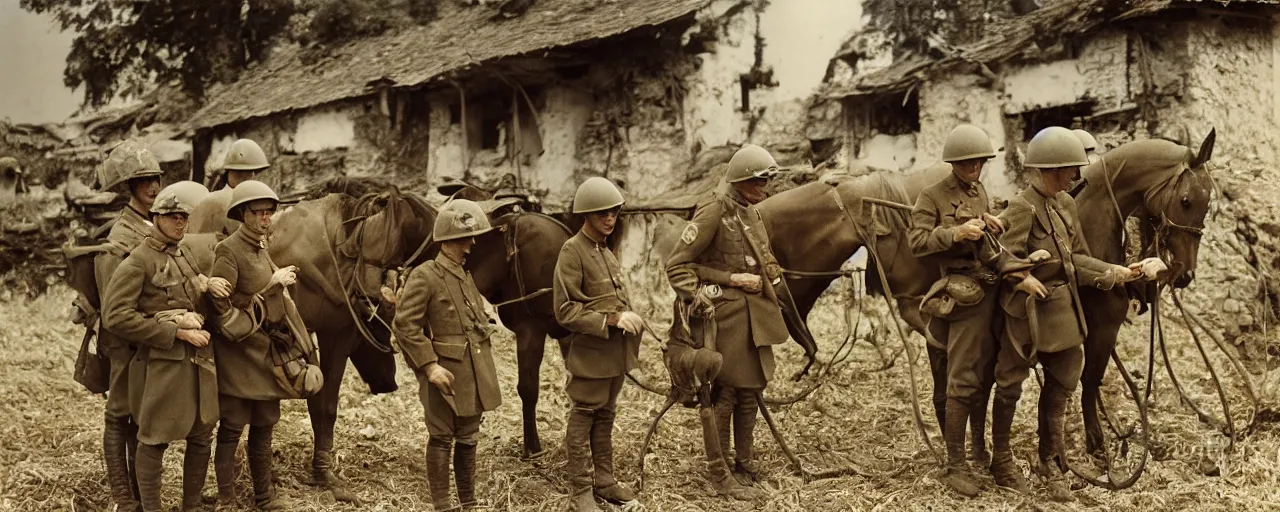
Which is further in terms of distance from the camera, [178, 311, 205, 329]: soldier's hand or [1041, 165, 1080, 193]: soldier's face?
[1041, 165, 1080, 193]: soldier's face

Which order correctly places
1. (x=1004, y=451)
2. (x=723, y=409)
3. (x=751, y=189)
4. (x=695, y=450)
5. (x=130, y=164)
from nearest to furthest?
(x=130, y=164) → (x=1004, y=451) → (x=751, y=189) → (x=723, y=409) → (x=695, y=450)

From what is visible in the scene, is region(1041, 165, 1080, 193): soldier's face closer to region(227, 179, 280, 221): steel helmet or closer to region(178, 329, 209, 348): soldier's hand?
region(227, 179, 280, 221): steel helmet

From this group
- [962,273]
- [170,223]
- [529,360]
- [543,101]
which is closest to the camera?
[170,223]

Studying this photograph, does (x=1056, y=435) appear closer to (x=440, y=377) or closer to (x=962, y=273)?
(x=962, y=273)

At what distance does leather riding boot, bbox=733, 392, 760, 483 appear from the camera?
21.0 feet

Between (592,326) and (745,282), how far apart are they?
97 cm

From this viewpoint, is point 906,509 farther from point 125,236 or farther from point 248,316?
point 125,236

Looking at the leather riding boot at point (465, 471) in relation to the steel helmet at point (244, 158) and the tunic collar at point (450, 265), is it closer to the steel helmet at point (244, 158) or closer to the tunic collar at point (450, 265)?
the tunic collar at point (450, 265)

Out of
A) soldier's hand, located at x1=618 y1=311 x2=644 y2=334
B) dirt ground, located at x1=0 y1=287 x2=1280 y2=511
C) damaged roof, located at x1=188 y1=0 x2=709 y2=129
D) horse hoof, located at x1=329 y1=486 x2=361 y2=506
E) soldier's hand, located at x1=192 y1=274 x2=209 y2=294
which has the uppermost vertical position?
damaged roof, located at x1=188 y1=0 x2=709 y2=129

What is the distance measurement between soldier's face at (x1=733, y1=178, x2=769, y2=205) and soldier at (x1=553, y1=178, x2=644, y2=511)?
2.59ft

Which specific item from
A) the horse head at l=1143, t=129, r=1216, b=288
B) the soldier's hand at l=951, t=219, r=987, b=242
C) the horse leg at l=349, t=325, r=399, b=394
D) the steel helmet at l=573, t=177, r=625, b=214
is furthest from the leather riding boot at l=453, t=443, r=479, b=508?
the horse head at l=1143, t=129, r=1216, b=288

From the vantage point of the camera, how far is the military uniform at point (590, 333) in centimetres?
579

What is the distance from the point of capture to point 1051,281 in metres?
5.76

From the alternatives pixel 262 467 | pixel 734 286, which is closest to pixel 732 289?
pixel 734 286
